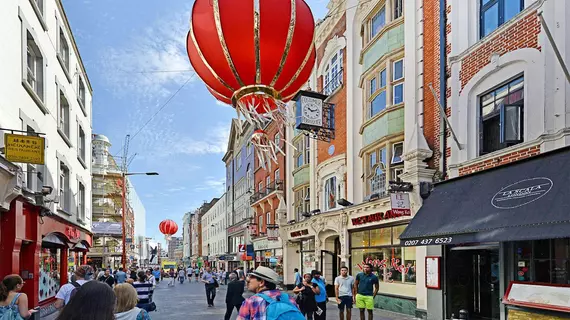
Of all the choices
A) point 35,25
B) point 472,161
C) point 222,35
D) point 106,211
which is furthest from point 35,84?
point 106,211

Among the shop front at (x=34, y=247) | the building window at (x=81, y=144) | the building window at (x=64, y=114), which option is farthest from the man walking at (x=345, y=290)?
the building window at (x=81, y=144)

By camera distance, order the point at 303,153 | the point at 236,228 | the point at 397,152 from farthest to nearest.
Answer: the point at 236,228 → the point at 303,153 → the point at 397,152

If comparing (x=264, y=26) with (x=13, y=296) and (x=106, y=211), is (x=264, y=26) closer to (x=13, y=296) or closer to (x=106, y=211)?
(x=13, y=296)

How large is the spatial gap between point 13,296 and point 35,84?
38.0ft

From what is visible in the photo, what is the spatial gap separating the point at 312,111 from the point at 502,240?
8766 mm

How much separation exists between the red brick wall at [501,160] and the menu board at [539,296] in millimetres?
2653

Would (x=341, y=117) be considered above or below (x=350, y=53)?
below

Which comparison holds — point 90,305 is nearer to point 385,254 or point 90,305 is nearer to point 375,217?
point 375,217

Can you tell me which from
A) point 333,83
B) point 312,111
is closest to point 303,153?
point 333,83

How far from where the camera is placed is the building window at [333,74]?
21.1m

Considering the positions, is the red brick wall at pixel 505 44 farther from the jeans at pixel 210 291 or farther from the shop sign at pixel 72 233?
the shop sign at pixel 72 233

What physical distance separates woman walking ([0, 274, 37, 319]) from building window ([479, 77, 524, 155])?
31.3 ft

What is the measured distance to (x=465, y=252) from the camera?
12.3 metres

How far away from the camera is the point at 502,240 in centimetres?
843
